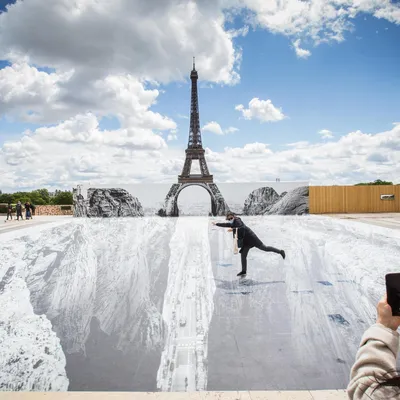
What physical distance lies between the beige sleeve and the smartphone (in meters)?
0.09

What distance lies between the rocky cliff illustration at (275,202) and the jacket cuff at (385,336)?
24.1 metres

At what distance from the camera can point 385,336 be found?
1.24m

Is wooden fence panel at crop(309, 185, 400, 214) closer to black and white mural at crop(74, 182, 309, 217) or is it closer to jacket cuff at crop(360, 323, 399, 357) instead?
black and white mural at crop(74, 182, 309, 217)

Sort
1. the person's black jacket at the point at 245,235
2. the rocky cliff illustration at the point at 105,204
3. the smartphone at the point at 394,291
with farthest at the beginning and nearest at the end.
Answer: the rocky cliff illustration at the point at 105,204, the person's black jacket at the point at 245,235, the smartphone at the point at 394,291

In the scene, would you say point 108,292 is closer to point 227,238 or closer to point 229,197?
point 227,238

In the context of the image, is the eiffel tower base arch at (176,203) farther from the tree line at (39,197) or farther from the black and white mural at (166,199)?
the tree line at (39,197)

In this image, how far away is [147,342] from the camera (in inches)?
193

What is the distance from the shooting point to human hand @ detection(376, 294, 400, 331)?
1235 mm

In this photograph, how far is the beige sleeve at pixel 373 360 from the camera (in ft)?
3.99

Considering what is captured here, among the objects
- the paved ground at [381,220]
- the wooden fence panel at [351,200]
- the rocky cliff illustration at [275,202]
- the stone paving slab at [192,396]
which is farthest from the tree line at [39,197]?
the stone paving slab at [192,396]

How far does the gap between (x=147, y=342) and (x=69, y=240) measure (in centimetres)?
1015

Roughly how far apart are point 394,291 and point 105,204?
25726 mm

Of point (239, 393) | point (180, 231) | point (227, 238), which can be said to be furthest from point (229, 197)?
point (239, 393)

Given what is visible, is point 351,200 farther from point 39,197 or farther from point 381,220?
point 39,197
